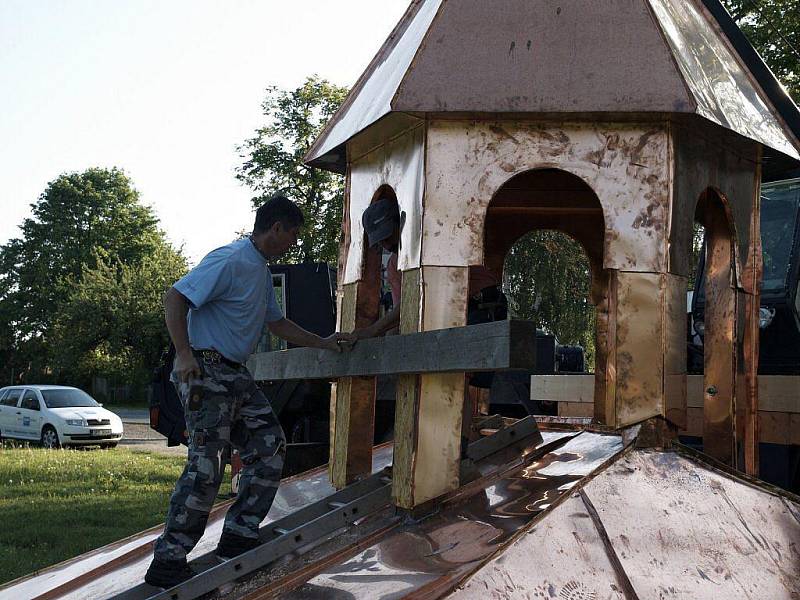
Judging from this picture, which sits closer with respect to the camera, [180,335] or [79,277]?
[180,335]

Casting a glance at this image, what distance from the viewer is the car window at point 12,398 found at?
24.7 m

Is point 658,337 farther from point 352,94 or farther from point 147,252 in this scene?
point 147,252

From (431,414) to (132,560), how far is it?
207 cm

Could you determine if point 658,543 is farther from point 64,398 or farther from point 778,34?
point 64,398

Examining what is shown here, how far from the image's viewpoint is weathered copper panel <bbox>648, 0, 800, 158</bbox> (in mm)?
4875

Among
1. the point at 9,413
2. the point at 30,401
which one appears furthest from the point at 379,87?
the point at 9,413

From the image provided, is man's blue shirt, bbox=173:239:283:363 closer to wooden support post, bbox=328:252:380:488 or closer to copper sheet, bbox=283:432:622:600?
wooden support post, bbox=328:252:380:488

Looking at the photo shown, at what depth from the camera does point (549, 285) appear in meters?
30.7

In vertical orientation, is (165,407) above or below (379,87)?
below

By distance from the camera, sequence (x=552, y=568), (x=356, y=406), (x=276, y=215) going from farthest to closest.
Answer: (x=356, y=406) → (x=276, y=215) → (x=552, y=568)

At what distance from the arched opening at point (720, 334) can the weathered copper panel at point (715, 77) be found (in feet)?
1.53

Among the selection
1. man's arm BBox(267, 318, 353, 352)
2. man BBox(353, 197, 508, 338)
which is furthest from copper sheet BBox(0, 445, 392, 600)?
man BBox(353, 197, 508, 338)

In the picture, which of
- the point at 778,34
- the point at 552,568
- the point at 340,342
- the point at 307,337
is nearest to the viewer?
the point at 552,568

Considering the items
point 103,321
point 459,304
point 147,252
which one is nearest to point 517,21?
point 459,304
